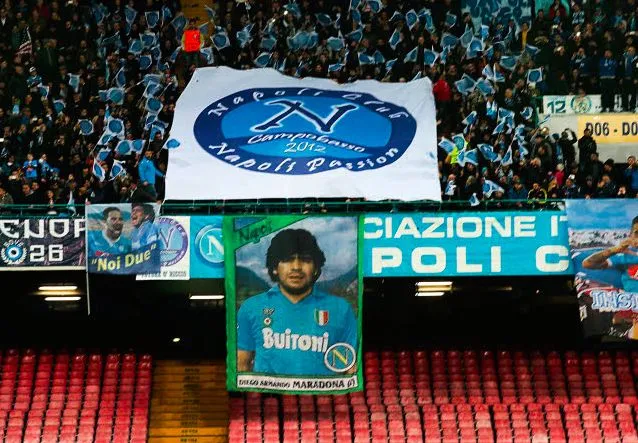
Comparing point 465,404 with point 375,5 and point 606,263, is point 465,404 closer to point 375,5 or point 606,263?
point 606,263

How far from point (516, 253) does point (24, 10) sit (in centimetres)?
1273

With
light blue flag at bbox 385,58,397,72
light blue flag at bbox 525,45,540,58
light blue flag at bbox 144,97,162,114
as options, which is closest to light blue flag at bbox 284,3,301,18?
light blue flag at bbox 385,58,397,72

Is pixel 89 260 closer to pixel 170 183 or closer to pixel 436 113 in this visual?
pixel 170 183

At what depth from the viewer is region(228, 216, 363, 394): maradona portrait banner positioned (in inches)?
976

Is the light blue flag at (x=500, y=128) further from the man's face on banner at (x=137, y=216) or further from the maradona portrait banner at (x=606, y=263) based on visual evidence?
the man's face on banner at (x=137, y=216)

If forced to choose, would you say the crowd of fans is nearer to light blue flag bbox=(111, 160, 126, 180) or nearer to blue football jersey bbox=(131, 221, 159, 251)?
light blue flag bbox=(111, 160, 126, 180)

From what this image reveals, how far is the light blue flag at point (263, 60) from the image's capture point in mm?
29578

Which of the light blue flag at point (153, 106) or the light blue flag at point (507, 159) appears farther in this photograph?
the light blue flag at point (153, 106)

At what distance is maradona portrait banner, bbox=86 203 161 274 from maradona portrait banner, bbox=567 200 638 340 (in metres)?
7.46

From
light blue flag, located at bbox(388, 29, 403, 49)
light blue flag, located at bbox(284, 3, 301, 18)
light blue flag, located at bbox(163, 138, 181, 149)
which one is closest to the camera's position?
light blue flag, located at bbox(163, 138, 181, 149)

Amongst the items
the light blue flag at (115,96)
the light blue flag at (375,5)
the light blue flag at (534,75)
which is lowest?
the light blue flag at (115,96)

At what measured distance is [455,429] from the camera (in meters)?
26.5

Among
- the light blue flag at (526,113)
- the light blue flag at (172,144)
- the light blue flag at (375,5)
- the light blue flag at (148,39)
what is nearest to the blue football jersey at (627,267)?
the light blue flag at (526,113)

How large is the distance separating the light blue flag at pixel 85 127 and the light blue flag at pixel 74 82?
1530 millimetres
